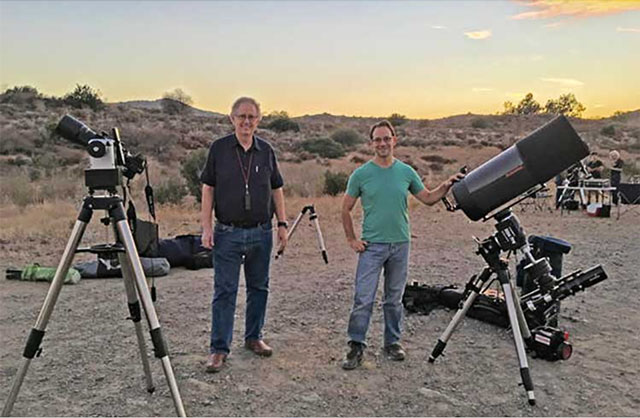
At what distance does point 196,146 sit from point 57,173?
34.4 feet

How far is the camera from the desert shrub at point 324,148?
28906 mm

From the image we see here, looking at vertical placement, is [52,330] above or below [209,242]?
below

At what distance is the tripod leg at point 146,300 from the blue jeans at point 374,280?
150cm

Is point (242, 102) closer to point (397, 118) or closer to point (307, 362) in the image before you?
point (307, 362)

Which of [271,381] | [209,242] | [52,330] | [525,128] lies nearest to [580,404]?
[271,381]

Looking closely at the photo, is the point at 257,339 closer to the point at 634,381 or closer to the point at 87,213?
the point at 87,213

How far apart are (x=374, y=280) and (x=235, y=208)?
3.52ft

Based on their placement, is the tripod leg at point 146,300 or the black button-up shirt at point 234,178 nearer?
the tripod leg at point 146,300

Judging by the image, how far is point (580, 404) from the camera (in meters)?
3.49

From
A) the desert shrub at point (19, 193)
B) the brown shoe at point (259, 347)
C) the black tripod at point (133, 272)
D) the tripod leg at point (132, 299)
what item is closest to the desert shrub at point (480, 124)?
the desert shrub at point (19, 193)

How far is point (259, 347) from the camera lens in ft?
14.0

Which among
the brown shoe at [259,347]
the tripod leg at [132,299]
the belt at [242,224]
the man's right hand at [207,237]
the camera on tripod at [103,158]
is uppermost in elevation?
the camera on tripod at [103,158]

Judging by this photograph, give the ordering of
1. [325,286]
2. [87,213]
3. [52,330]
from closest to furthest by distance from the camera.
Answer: [87,213] → [52,330] → [325,286]

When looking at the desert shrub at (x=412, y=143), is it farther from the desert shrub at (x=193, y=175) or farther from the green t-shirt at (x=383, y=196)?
the green t-shirt at (x=383, y=196)
